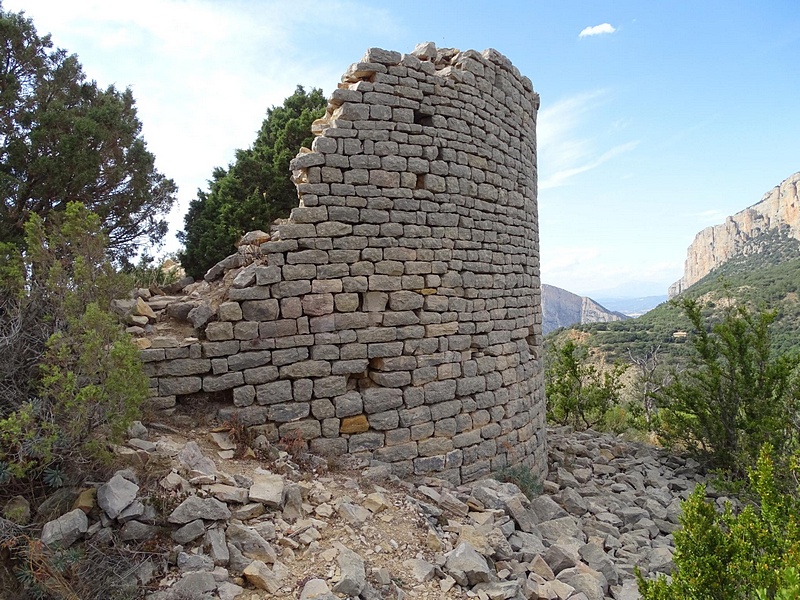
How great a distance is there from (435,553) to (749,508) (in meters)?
2.02

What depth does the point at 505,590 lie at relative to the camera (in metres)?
3.24

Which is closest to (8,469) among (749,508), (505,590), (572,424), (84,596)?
(84,596)

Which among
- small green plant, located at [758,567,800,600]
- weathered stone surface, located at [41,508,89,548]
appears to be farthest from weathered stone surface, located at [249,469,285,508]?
small green plant, located at [758,567,800,600]

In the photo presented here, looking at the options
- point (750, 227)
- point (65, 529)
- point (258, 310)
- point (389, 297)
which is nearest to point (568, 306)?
point (750, 227)

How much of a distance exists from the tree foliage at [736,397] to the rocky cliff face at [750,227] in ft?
102

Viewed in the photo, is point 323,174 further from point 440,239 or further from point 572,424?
point 572,424

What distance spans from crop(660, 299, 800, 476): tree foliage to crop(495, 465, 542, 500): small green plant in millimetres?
3589

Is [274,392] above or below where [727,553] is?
above

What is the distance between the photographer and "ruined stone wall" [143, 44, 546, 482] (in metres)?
4.37

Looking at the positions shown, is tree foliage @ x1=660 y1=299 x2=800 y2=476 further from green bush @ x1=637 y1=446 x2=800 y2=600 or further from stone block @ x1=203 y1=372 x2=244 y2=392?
stone block @ x1=203 y1=372 x2=244 y2=392

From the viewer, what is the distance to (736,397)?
7602 mm

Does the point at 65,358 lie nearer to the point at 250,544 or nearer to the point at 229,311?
the point at 229,311

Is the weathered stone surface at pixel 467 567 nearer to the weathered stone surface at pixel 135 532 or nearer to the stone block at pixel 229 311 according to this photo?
the weathered stone surface at pixel 135 532

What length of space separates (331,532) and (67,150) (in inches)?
333
